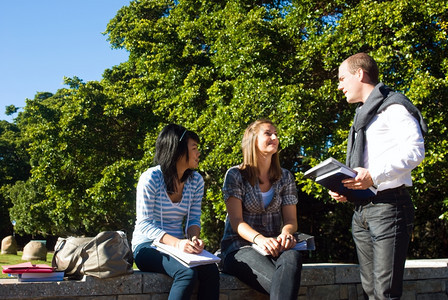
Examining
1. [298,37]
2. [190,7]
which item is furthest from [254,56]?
[190,7]

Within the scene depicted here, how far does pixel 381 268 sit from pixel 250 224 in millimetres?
1357

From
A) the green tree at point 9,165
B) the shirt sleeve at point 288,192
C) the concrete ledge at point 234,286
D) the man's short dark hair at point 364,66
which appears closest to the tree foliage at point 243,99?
the concrete ledge at point 234,286

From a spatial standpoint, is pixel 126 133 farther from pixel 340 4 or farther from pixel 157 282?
pixel 157 282

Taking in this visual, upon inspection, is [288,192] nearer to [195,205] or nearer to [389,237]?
[195,205]

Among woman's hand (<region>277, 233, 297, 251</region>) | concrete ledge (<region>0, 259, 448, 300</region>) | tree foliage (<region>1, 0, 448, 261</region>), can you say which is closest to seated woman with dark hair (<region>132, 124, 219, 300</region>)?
concrete ledge (<region>0, 259, 448, 300</region>)

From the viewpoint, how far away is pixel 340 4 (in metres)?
13.2

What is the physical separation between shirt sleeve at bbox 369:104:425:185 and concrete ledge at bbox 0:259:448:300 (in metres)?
1.66

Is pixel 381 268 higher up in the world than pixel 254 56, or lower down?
lower down

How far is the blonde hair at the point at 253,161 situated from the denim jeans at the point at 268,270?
0.72 meters

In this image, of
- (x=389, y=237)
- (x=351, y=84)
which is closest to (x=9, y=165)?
(x=351, y=84)

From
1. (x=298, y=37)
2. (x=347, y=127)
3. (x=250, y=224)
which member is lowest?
(x=250, y=224)

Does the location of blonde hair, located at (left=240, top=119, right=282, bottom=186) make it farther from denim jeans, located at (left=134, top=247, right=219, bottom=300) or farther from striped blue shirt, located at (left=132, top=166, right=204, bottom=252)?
denim jeans, located at (left=134, top=247, right=219, bottom=300)

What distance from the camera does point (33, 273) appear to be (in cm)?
355

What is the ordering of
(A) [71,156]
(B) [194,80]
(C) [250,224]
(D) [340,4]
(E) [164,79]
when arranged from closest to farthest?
(C) [250,224] → (D) [340,4] → (B) [194,80] → (E) [164,79] → (A) [71,156]
